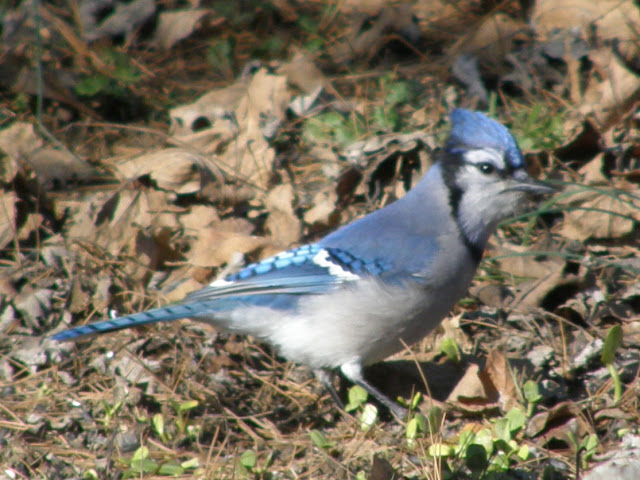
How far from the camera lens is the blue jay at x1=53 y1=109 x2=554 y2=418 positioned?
286cm

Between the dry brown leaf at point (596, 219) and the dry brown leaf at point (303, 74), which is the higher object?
the dry brown leaf at point (303, 74)

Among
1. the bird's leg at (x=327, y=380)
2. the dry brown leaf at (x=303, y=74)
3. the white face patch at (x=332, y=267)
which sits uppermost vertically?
the dry brown leaf at (x=303, y=74)

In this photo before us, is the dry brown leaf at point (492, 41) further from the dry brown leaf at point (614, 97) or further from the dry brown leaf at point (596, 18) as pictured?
the dry brown leaf at point (614, 97)

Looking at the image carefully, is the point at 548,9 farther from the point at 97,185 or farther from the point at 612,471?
the point at 612,471

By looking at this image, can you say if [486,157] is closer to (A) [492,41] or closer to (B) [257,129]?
(B) [257,129]

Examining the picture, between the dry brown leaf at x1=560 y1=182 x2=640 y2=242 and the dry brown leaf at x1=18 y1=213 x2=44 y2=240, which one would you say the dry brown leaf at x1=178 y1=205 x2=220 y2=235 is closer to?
the dry brown leaf at x1=18 y1=213 x2=44 y2=240

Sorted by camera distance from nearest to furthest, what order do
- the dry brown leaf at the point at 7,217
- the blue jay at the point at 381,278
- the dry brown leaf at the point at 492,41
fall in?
the blue jay at the point at 381,278 → the dry brown leaf at the point at 7,217 → the dry brown leaf at the point at 492,41

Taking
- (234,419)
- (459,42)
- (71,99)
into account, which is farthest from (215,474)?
(459,42)

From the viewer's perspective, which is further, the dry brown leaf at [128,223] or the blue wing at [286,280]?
the dry brown leaf at [128,223]

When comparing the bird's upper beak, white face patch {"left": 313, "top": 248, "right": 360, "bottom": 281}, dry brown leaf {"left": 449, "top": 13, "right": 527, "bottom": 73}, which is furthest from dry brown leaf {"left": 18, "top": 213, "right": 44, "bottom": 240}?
dry brown leaf {"left": 449, "top": 13, "right": 527, "bottom": 73}

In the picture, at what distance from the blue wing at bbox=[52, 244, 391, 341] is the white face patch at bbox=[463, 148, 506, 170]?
1.68 ft

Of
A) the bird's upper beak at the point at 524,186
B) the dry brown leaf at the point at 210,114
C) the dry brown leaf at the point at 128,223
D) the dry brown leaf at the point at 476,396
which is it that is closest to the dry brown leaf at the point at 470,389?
the dry brown leaf at the point at 476,396

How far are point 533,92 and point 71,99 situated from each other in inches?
101

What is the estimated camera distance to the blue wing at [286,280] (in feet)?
9.53
